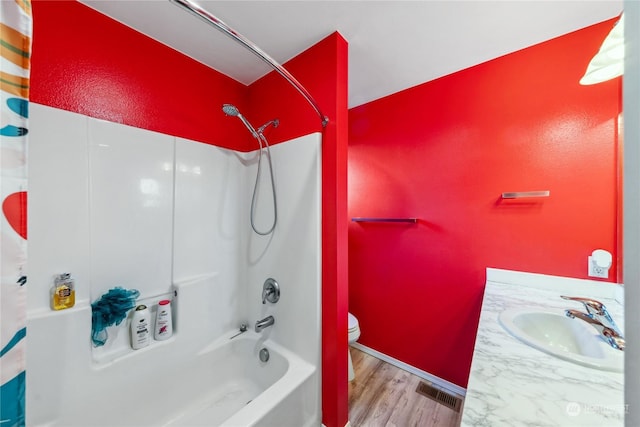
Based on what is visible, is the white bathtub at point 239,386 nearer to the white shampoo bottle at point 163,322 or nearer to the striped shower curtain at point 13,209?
the white shampoo bottle at point 163,322

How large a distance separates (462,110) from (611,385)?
160 centimetres

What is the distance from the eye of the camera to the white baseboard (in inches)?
63.0

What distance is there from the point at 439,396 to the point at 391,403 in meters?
0.36

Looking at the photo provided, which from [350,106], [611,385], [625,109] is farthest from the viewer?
[350,106]

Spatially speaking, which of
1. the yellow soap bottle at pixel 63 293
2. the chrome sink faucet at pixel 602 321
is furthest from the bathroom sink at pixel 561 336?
the yellow soap bottle at pixel 63 293

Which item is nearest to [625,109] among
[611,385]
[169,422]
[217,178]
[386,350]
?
[611,385]

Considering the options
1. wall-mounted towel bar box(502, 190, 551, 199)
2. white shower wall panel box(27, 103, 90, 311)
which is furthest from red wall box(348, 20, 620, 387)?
white shower wall panel box(27, 103, 90, 311)

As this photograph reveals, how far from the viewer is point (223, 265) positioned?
1626mm

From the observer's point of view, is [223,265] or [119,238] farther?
[223,265]

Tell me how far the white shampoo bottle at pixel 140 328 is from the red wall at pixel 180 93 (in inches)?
39.7

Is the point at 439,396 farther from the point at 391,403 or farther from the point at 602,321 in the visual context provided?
the point at 602,321

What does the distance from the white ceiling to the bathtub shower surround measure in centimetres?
61

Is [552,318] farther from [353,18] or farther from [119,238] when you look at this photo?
[119,238]

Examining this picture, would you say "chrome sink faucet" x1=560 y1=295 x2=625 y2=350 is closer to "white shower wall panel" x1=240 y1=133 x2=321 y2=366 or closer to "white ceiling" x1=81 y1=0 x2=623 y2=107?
"white shower wall panel" x1=240 y1=133 x2=321 y2=366
